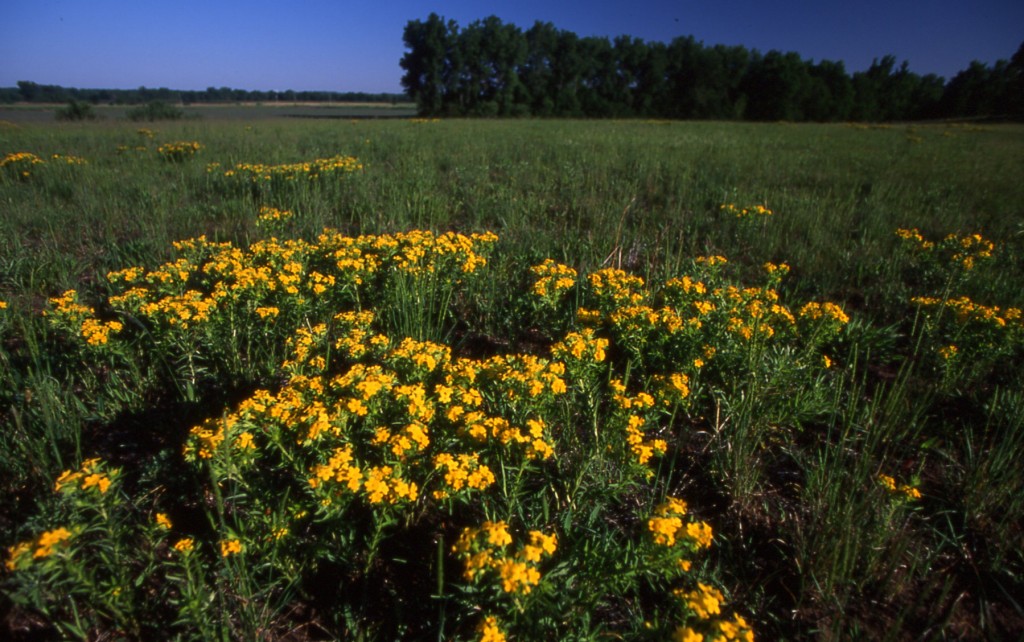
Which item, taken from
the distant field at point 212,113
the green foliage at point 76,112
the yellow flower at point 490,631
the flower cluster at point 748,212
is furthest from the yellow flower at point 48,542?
the green foliage at point 76,112

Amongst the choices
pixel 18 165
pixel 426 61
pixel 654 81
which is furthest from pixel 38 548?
pixel 654 81

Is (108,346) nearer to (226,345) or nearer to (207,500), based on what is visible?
(226,345)

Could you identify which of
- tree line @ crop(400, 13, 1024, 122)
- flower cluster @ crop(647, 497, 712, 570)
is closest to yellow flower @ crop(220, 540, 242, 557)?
flower cluster @ crop(647, 497, 712, 570)

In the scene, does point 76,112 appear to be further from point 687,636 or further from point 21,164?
point 687,636

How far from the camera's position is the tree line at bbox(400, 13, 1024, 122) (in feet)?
152

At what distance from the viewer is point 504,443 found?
1.94 m

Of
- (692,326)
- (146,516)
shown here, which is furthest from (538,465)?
(146,516)

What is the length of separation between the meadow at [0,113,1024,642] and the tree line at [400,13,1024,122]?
46.5m

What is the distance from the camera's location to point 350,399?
2096mm

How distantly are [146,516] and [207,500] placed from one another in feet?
0.82

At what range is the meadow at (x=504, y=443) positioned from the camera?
1.72 meters

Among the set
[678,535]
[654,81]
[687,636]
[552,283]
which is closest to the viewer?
[687,636]

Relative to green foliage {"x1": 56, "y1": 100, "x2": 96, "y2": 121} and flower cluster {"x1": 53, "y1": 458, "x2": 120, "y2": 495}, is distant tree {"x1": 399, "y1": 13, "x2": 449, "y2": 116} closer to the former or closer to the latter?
green foliage {"x1": 56, "y1": 100, "x2": 96, "y2": 121}

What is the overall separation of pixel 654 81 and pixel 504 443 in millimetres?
58885
